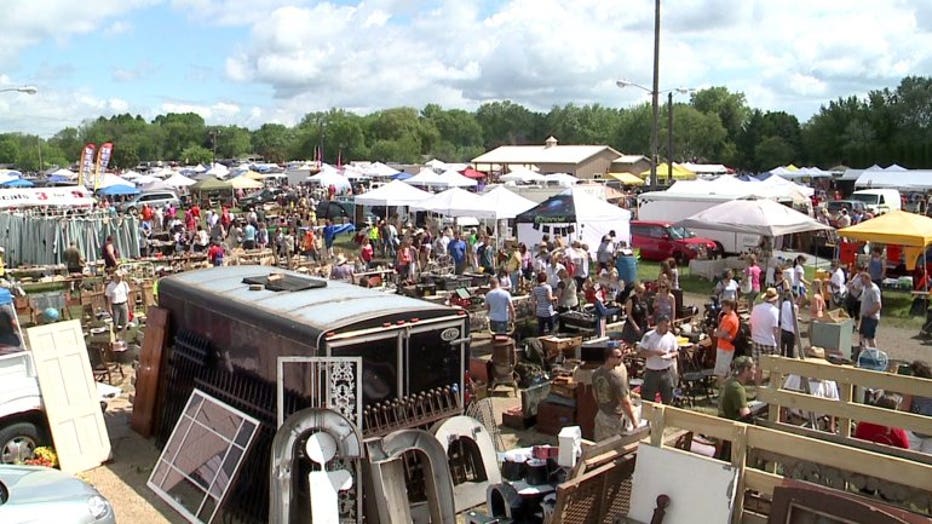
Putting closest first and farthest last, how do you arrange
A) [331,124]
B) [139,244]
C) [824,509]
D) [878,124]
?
[824,509] < [139,244] < [878,124] < [331,124]

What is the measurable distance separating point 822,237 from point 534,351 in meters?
17.0

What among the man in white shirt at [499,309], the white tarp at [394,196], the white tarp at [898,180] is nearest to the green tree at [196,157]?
the white tarp at [898,180]

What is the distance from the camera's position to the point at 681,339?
13086 millimetres

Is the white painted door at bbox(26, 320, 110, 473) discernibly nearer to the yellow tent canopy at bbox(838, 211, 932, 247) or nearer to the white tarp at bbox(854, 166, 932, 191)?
the yellow tent canopy at bbox(838, 211, 932, 247)

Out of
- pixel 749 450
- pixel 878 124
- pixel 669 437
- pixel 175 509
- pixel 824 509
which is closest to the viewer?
pixel 824 509

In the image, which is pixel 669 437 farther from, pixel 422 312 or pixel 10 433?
pixel 10 433

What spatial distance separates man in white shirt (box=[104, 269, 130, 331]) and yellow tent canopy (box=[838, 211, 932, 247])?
15.3m

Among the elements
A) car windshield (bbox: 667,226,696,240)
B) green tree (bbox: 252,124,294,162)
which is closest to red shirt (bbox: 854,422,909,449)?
car windshield (bbox: 667,226,696,240)

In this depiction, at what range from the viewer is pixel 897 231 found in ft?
56.7

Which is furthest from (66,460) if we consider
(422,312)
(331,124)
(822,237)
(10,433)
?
(331,124)

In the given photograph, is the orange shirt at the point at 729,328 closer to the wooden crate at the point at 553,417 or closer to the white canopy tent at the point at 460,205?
the wooden crate at the point at 553,417

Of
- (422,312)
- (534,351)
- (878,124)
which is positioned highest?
(878,124)

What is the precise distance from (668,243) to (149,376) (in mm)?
17419

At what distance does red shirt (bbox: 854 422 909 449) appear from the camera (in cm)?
712
